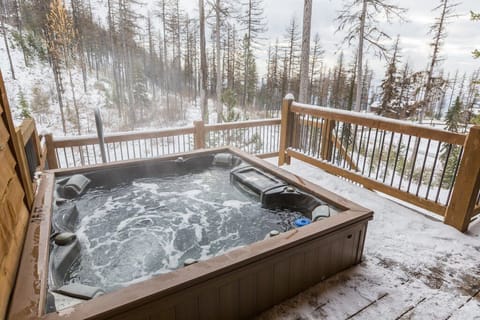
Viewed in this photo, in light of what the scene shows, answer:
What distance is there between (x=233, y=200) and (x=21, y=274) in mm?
1999

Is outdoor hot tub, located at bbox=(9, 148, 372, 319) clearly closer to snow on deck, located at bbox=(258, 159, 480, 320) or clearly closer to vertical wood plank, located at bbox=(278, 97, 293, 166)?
snow on deck, located at bbox=(258, 159, 480, 320)

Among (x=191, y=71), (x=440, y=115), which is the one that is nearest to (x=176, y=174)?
(x=191, y=71)

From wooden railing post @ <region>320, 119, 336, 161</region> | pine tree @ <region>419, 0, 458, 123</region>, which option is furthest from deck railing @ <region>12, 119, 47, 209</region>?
pine tree @ <region>419, 0, 458, 123</region>

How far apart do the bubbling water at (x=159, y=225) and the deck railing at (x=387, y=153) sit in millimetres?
1376

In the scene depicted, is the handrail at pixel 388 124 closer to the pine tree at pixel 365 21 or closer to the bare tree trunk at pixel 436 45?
the pine tree at pixel 365 21

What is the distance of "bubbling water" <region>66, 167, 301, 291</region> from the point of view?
215 centimetres

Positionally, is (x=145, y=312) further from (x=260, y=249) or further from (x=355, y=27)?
(x=355, y=27)

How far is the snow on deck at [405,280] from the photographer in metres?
1.71

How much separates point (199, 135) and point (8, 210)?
9.34 ft

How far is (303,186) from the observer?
8.93 feet

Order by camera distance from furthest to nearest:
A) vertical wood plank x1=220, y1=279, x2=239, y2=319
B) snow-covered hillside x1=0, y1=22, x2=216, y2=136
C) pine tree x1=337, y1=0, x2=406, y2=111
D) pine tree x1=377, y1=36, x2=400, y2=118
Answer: pine tree x1=377, y1=36, x2=400, y2=118 → snow-covered hillside x1=0, y1=22, x2=216, y2=136 → pine tree x1=337, y1=0, x2=406, y2=111 → vertical wood plank x1=220, y1=279, x2=239, y2=319

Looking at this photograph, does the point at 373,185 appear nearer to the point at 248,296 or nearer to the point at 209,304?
the point at 248,296

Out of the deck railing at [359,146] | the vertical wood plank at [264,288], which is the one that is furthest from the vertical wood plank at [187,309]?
the deck railing at [359,146]

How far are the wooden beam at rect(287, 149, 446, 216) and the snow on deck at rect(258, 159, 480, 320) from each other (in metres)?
0.15
